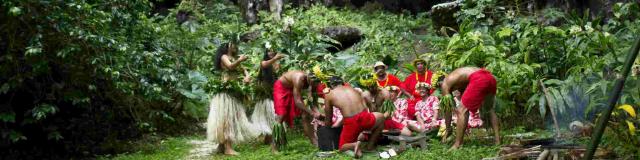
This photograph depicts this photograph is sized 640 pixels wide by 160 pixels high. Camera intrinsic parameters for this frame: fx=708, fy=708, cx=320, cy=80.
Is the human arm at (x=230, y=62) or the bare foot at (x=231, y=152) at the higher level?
the human arm at (x=230, y=62)

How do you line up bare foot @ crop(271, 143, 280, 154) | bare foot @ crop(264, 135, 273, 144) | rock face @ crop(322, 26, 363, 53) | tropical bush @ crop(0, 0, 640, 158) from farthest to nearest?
rock face @ crop(322, 26, 363, 53)
bare foot @ crop(264, 135, 273, 144)
bare foot @ crop(271, 143, 280, 154)
tropical bush @ crop(0, 0, 640, 158)

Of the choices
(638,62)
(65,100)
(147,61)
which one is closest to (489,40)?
(638,62)

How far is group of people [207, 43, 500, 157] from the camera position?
6.12 m

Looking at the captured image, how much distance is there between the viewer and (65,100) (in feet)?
20.3

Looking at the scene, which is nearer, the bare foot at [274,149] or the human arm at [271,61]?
the bare foot at [274,149]

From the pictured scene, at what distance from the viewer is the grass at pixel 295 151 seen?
227 inches

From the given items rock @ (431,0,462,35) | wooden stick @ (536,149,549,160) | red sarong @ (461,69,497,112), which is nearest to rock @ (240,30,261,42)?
rock @ (431,0,462,35)

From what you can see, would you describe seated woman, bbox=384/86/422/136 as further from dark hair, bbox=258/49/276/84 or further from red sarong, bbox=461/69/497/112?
dark hair, bbox=258/49/276/84

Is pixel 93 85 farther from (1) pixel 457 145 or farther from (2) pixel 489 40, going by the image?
(2) pixel 489 40

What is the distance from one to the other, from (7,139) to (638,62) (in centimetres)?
547

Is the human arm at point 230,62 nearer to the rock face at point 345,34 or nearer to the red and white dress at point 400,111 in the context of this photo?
the red and white dress at point 400,111

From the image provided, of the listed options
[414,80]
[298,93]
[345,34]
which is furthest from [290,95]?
[345,34]

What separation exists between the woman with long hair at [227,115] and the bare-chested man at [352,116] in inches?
39.7

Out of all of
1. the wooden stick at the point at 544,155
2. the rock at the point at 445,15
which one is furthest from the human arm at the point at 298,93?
the rock at the point at 445,15
